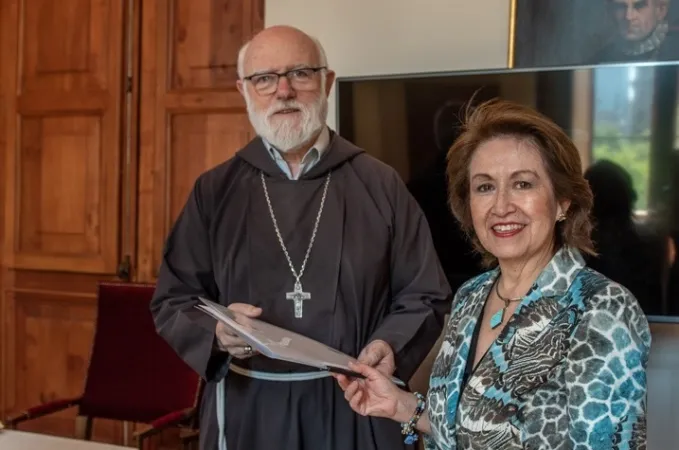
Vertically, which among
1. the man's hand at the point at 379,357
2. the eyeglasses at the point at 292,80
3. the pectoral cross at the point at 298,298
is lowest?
the man's hand at the point at 379,357

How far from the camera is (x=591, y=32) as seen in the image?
102 inches

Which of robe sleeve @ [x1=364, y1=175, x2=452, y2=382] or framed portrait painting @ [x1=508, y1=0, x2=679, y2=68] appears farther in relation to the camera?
framed portrait painting @ [x1=508, y1=0, x2=679, y2=68]

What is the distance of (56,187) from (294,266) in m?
2.16

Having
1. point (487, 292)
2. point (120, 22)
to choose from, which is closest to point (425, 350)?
point (487, 292)

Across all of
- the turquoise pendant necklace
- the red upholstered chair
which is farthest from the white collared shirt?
the red upholstered chair

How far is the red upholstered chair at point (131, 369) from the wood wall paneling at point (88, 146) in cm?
55

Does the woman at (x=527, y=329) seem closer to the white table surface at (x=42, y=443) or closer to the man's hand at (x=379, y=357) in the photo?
the man's hand at (x=379, y=357)

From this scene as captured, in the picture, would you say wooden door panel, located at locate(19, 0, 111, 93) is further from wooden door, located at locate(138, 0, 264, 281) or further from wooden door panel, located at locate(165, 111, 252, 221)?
wooden door panel, located at locate(165, 111, 252, 221)

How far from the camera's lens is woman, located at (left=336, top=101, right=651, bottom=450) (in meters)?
1.16

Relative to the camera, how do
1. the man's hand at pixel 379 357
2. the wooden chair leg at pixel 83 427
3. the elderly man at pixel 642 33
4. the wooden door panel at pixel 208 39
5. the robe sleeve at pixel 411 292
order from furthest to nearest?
the wooden door panel at pixel 208 39
the wooden chair leg at pixel 83 427
the elderly man at pixel 642 33
the robe sleeve at pixel 411 292
the man's hand at pixel 379 357

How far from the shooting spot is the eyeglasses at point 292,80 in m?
1.95

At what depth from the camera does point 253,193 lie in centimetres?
202

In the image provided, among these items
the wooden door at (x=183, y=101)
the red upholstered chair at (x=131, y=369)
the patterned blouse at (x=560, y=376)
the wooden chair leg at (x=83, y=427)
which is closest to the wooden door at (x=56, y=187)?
the wooden door at (x=183, y=101)

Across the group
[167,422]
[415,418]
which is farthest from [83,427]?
[415,418]
